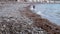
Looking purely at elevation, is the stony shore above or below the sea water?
above

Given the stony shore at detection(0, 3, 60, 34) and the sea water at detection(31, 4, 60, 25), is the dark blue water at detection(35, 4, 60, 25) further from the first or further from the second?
the stony shore at detection(0, 3, 60, 34)

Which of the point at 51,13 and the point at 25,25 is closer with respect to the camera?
the point at 25,25

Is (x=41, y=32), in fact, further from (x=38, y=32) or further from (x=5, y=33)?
(x=5, y=33)

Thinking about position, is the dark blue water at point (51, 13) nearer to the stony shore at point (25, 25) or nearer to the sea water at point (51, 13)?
the sea water at point (51, 13)

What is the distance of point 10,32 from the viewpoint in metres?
1.02

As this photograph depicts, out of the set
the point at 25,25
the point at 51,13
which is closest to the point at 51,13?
the point at 51,13

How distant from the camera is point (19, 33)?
3.27 feet

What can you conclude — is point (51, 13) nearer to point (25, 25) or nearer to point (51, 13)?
point (51, 13)

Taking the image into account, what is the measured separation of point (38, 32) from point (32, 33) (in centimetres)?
5

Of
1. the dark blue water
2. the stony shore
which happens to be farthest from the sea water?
the stony shore

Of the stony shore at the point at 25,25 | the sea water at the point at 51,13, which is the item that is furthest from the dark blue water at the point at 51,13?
the stony shore at the point at 25,25

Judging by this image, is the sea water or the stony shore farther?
the sea water

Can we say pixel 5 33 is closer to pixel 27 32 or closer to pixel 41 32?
pixel 27 32

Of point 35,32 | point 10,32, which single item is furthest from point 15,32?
point 35,32
